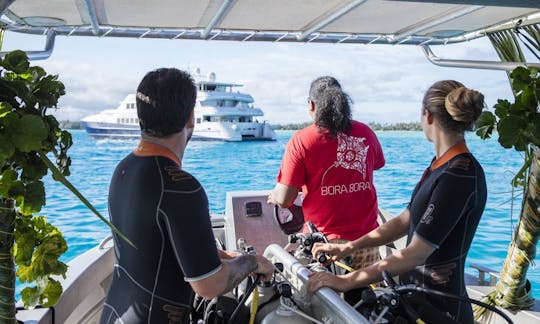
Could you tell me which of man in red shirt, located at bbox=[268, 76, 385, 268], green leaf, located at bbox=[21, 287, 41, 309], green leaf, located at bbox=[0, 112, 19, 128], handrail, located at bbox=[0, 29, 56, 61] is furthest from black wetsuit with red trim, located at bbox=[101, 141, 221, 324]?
man in red shirt, located at bbox=[268, 76, 385, 268]

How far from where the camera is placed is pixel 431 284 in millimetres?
1657

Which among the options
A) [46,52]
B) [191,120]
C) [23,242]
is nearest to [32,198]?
[23,242]

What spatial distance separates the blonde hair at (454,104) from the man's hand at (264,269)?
0.73 m

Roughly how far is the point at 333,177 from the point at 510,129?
2.54ft

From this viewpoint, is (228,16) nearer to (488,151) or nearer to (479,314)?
(479,314)

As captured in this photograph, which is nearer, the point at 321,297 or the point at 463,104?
the point at 321,297

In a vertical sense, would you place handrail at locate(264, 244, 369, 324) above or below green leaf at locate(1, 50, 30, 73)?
below

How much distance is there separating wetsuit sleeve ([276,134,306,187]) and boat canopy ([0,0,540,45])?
0.65 meters

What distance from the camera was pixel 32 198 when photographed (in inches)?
52.8

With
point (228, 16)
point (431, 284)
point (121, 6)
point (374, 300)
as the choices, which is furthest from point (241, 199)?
point (374, 300)

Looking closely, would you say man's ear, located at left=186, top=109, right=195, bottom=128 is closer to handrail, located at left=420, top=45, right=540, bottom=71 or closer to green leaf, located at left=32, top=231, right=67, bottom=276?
green leaf, located at left=32, top=231, right=67, bottom=276

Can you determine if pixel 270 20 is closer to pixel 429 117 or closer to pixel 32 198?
pixel 429 117

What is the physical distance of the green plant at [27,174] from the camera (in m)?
1.22

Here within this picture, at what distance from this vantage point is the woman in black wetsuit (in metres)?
1.56
